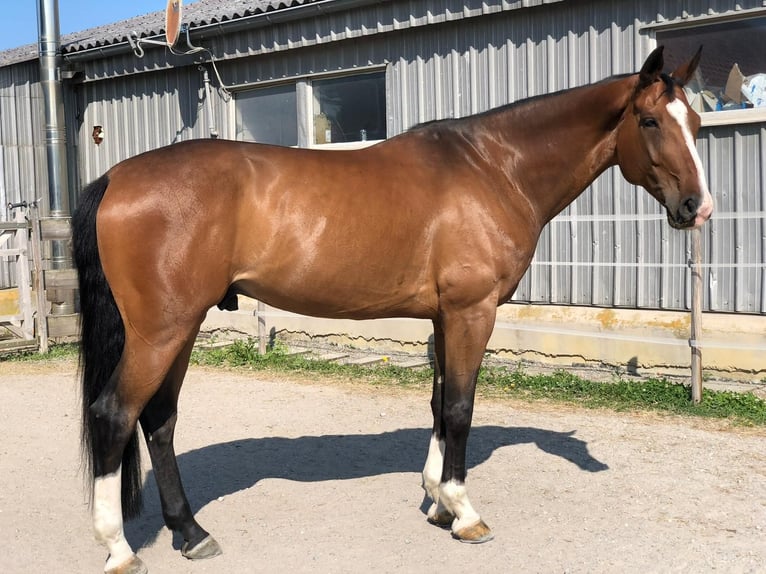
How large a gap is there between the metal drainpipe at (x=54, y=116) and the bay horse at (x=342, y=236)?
7.47m

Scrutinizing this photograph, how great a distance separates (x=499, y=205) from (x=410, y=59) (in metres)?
5.38

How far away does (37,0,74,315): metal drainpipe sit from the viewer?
417 inches

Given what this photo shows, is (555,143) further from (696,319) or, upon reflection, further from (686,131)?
(696,319)

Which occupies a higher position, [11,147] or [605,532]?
[11,147]

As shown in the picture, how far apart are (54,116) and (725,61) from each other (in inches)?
Result: 333

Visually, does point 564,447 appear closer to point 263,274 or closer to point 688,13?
point 263,274

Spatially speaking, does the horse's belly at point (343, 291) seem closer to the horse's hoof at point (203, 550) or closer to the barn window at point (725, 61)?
the horse's hoof at point (203, 550)

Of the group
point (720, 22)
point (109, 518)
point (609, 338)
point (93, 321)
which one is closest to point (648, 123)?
point (93, 321)

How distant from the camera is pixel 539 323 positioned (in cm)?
814

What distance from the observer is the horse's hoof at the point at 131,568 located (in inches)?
140

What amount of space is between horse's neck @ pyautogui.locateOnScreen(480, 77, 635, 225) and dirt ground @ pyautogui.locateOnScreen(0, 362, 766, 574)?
1.70 m

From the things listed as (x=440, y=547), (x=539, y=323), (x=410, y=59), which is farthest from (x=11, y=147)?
(x=440, y=547)

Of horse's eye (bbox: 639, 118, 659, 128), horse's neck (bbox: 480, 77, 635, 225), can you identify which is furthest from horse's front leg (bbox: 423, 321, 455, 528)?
horse's eye (bbox: 639, 118, 659, 128)

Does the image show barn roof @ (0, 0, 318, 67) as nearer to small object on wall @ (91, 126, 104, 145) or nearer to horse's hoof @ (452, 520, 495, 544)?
small object on wall @ (91, 126, 104, 145)
